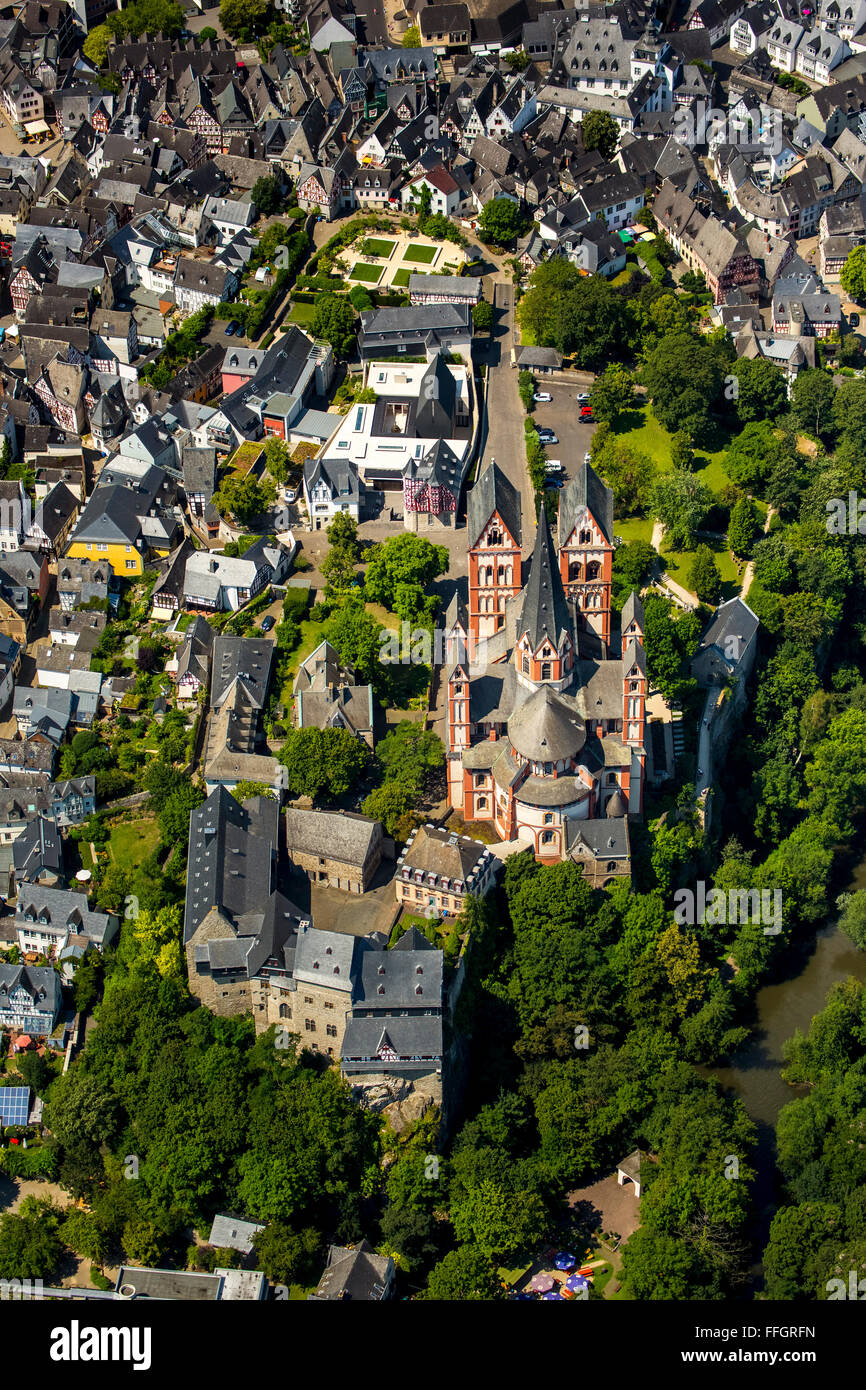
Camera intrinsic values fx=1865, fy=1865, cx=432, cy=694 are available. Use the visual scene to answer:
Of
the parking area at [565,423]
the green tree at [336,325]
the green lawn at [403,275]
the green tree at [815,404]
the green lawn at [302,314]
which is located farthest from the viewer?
the green lawn at [403,275]

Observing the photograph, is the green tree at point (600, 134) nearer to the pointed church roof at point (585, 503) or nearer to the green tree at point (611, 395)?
the green tree at point (611, 395)

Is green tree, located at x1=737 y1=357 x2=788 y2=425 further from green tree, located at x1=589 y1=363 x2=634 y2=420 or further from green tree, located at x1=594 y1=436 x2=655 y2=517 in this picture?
green tree, located at x1=594 y1=436 x2=655 y2=517

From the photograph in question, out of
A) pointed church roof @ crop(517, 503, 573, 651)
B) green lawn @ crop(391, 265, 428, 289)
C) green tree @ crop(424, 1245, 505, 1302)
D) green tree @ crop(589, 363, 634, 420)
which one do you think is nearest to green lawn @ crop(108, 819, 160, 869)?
pointed church roof @ crop(517, 503, 573, 651)

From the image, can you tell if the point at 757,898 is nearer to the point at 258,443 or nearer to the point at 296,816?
the point at 296,816

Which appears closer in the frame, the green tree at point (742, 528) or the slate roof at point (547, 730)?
the slate roof at point (547, 730)

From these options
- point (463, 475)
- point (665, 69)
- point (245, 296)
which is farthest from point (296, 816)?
point (665, 69)

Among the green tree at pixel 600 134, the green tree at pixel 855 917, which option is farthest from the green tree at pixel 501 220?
the green tree at pixel 855 917

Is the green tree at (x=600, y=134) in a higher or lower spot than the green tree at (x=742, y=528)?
higher

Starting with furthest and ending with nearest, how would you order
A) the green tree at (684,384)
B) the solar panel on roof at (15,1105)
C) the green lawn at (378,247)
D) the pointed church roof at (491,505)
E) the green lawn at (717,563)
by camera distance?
the green lawn at (378,247), the green tree at (684,384), the green lawn at (717,563), the pointed church roof at (491,505), the solar panel on roof at (15,1105)
